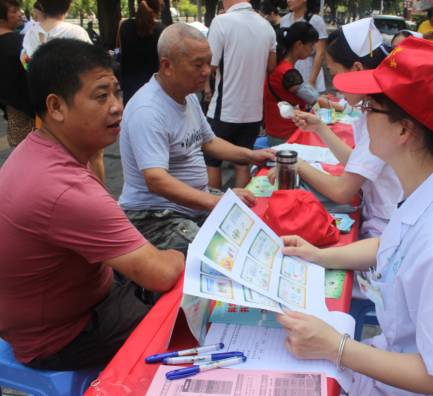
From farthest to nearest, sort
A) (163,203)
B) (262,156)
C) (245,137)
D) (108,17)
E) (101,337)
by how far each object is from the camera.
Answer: (108,17) → (245,137) → (262,156) → (163,203) → (101,337)

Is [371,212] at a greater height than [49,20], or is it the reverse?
[49,20]

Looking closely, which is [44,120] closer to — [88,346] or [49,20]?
[88,346]

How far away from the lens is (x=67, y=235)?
1392mm

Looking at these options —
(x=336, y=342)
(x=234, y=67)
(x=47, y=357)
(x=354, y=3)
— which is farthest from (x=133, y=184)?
(x=354, y=3)

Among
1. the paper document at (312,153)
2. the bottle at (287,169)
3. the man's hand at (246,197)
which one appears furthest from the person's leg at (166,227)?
the paper document at (312,153)

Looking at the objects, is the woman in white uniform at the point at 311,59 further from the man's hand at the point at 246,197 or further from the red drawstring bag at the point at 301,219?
the red drawstring bag at the point at 301,219

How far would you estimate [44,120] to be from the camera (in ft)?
5.16

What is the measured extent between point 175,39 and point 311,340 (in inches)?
67.4

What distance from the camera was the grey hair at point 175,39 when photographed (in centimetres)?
235

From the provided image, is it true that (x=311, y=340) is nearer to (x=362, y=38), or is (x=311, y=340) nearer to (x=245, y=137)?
(x=362, y=38)

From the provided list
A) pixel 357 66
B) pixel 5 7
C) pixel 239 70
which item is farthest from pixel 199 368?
pixel 5 7

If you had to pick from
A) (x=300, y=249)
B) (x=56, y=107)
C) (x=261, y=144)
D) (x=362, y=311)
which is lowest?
(x=261, y=144)

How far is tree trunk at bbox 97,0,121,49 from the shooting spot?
15180mm

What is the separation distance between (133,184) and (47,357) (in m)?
1.08
